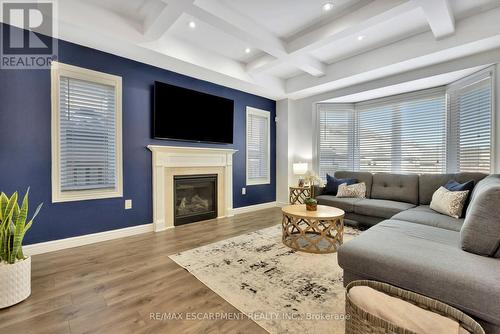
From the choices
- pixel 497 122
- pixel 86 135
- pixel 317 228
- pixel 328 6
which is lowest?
pixel 317 228

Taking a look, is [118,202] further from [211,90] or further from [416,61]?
[416,61]

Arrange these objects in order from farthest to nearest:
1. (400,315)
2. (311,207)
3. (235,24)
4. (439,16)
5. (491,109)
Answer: (491,109), (311,207), (235,24), (439,16), (400,315)

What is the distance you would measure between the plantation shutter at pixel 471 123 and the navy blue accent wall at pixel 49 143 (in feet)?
13.5

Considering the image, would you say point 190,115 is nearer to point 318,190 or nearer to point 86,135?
point 86,135

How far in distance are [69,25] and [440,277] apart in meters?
3.89

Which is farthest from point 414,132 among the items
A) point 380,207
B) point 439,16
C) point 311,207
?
point 311,207

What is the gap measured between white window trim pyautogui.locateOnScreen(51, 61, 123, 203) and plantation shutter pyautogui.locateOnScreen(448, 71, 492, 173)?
16.5 ft

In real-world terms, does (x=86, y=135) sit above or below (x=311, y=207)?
above

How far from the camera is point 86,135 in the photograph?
2.97 meters

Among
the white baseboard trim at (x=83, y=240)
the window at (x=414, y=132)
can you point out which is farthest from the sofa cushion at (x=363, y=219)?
the white baseboard trim at (x=83, y=240)

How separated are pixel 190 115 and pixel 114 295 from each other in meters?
2.81

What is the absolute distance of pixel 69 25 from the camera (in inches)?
96.6

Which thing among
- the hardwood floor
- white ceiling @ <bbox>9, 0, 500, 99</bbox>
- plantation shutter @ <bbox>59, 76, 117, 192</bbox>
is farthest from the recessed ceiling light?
the hardwood floor

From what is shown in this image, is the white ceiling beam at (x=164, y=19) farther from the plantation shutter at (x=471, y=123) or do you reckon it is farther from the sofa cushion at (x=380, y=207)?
the plantation shutter at (x=471, y=123)
